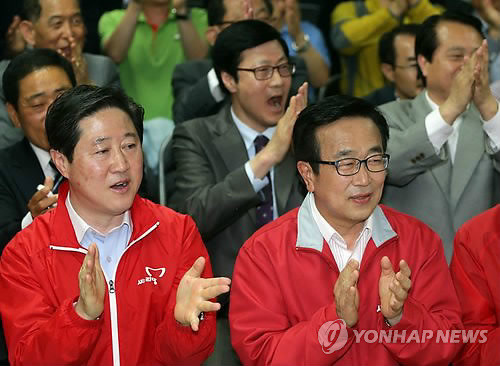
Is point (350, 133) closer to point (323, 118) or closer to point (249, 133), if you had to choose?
point (323, 118)

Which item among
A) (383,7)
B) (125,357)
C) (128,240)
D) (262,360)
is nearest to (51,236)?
(128,240)

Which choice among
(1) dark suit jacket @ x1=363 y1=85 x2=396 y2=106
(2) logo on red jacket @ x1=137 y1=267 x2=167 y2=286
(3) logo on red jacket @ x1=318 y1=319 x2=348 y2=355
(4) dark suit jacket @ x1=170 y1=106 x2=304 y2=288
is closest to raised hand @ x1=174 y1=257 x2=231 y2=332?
(2) logo on red jacket @ x1=137 y1=267 x2=167 y2=286

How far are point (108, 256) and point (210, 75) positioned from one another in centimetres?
159

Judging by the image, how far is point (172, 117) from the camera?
4312 millimetres

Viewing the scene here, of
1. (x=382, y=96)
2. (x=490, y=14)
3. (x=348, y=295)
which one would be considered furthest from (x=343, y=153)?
(x=490, y=14)

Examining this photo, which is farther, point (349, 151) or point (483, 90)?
point (483, 90)

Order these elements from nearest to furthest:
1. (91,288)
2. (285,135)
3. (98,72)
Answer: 1. (91,288)
2. (285,135)
3. (98,72)

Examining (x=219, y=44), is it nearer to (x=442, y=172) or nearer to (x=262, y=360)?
(x=442, y=172)

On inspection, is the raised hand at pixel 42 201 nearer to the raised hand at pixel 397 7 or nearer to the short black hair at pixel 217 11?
the short black hair at pixel 217 11

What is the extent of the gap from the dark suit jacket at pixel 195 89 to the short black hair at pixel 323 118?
1.16m

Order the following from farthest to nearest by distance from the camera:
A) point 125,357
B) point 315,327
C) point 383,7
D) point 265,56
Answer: point 383,7 < point 265,56 < point 125,357 < point 315,327

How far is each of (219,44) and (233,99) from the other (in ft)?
0.78

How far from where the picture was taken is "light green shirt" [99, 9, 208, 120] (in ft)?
14.8

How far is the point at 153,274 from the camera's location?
237cm
